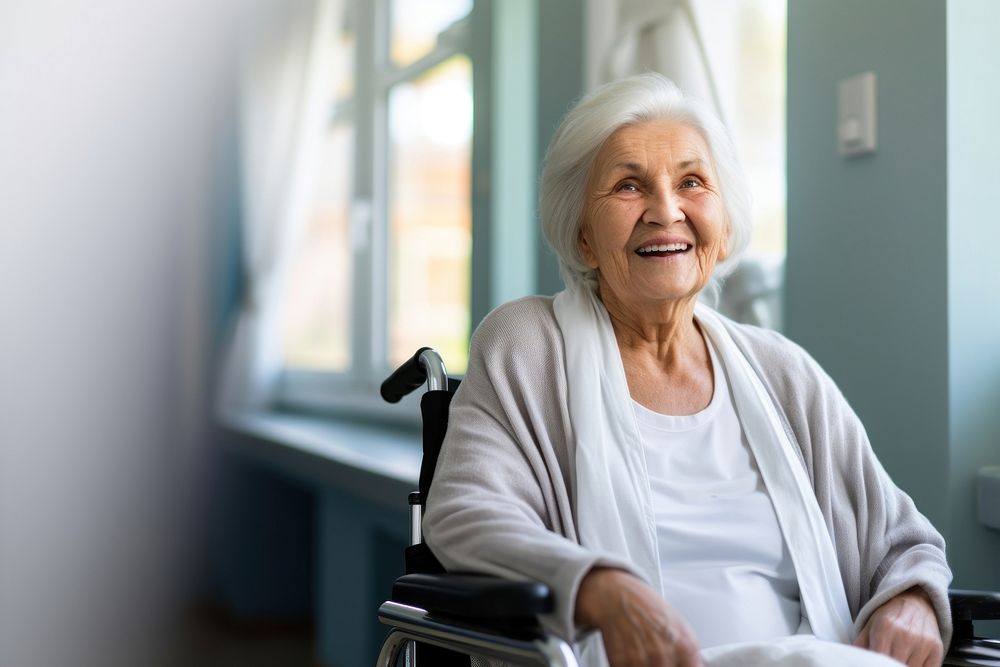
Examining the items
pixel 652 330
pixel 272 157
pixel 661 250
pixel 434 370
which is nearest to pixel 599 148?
pixel 661 250

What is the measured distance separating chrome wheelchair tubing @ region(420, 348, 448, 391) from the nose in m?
0.35

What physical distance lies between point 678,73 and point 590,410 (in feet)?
2.86

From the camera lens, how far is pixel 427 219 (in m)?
3.64

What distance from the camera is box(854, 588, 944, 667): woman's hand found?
1.19 m

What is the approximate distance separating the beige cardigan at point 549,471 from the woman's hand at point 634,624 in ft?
0.23

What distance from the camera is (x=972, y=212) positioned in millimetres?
1568

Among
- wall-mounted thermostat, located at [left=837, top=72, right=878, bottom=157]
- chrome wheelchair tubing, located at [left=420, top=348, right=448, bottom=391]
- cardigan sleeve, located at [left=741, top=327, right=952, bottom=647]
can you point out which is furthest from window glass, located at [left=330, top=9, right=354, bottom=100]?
cardigan sleeve, located at [left=741, top=327, right=952, bottom=647]

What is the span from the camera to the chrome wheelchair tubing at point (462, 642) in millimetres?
997

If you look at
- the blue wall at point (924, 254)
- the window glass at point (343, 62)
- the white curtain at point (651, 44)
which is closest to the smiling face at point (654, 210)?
the blue wall at point (924, 254)

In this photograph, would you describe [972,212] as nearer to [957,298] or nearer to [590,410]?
[957,298]

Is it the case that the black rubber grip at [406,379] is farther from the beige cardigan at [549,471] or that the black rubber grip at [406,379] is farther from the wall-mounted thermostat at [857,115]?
the wall-mounted thermostat at [857,115]

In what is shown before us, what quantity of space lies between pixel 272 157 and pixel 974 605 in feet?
11.1

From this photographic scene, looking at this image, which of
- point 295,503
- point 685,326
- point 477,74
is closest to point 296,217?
point 295,503

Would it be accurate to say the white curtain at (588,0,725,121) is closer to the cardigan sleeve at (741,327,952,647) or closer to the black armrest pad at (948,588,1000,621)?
the cardigan sleeve at (741,327,952,647)
